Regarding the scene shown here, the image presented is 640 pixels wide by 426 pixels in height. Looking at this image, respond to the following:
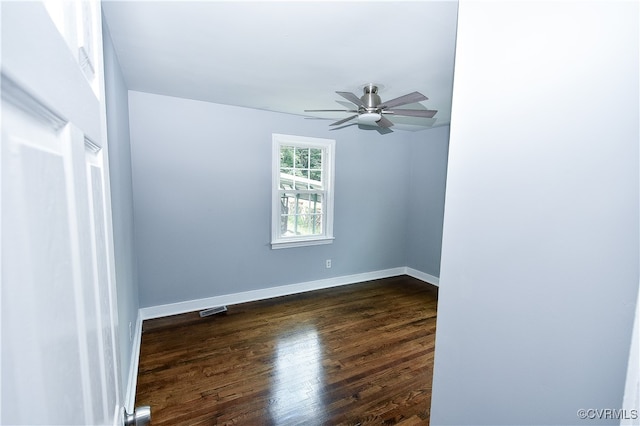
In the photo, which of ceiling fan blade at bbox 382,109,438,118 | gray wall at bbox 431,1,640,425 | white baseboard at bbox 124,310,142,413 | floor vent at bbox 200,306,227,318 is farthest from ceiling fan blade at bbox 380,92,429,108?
floor vent at bbox 200,306,227,318

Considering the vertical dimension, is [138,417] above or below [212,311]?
above

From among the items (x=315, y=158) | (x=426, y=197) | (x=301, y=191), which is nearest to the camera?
(x=301, y=191)

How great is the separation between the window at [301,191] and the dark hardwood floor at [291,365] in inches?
34.2

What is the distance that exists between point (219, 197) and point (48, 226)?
3148 millimetres

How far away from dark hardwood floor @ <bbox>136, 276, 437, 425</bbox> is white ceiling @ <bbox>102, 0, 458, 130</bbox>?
2328 mm

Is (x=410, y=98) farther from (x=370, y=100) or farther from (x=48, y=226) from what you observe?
(x=48, y=226)

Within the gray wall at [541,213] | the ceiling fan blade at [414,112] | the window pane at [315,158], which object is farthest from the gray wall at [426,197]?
the gray wall at [541,213]

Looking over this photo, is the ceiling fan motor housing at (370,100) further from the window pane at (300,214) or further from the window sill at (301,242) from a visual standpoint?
the window sill at (301,242)

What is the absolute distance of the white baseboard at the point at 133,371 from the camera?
6.16 feet

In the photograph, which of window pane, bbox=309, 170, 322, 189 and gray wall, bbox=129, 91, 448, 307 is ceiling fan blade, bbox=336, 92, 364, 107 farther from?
window pane, bbox=309, 170, 322, 189

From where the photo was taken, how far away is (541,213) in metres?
0.80

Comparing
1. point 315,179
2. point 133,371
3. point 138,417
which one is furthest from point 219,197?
point 138,417

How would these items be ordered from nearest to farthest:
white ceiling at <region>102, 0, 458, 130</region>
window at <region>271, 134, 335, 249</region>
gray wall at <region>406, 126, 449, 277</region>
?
white ceiling at <region>102, 0, 458, 130</region> < window at <region>271, 134, 335, 249</region> < gray wall at <region>406, 126, 449, 277</region>

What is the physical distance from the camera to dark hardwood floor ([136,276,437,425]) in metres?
1.93
